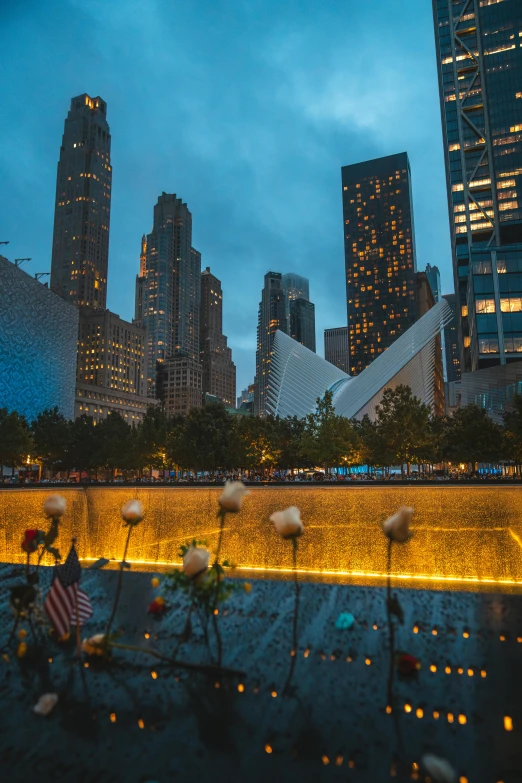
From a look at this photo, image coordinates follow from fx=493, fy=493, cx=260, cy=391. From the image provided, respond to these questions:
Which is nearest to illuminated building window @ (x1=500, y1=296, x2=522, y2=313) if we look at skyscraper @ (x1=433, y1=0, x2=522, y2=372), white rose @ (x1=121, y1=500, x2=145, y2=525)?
skyscraper @ (x1=433, y1=0, x2=522, y2=372)

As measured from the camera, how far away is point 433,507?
23.8m

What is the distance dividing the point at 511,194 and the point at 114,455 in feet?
404

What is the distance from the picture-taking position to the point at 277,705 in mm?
3473

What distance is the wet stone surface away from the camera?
2.94m

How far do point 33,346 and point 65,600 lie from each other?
361ft

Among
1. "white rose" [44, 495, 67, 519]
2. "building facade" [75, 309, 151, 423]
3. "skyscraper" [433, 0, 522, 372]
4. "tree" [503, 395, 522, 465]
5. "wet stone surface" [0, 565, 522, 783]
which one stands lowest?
"wet stone surface" [0, 565, 522, 783]

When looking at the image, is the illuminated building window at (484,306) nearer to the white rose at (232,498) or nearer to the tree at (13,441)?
the tree at (13,441)

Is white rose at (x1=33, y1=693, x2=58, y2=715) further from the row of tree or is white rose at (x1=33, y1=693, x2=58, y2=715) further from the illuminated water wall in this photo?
the row of tree

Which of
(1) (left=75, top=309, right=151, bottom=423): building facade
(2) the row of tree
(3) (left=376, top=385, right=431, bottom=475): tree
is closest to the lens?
(3) (left=376, top=385, right=431, bottom=475): tree

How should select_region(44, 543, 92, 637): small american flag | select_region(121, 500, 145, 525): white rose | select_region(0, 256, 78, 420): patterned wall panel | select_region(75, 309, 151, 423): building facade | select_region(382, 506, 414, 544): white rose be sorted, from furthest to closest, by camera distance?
1. select_region(75, 309, 151, 423): building facade
2. select_region(0, 256, 78, 420): patterned wall panel
3. select_region(121, 500, 145, 525): white rose
4. select_region(44, 543, 92, 637): small american flag
5. select_region(382, 506, 414, 544): white rose

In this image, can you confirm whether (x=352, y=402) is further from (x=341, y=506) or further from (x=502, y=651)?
(x=502, y=651)

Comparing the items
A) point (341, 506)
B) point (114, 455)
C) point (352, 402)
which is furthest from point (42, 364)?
point (341, 506)

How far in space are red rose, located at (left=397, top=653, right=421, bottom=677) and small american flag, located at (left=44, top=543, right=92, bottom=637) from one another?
9.11 ft

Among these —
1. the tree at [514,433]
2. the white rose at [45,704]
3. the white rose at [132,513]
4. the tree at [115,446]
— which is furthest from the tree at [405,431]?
the white rose at [45,704]
